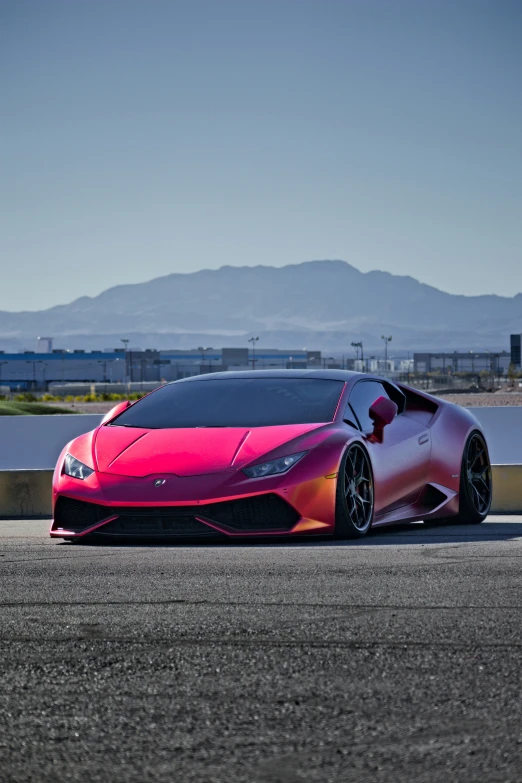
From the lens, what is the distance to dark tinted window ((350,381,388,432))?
9.16 metres

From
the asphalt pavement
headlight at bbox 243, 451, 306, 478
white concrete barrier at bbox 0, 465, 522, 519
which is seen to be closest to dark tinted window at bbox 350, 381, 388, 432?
→ headlight at bbox 243, 451, 306, 478

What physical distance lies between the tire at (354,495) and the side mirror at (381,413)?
54 centimetres

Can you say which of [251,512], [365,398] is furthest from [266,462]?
[365,398]

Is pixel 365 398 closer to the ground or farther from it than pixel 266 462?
farther from it

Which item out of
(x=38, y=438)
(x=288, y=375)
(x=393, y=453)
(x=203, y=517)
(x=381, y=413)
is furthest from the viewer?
(x=38, y=438)

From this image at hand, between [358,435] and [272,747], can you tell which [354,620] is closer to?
[272,747]

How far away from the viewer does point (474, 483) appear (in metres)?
10.4

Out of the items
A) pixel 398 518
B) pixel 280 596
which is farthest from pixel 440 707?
pixel 398 518

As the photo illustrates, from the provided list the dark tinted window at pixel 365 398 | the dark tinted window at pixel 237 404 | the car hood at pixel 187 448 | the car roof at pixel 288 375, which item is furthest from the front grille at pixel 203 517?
the car roof at pixel 288 375

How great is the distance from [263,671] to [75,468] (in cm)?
466

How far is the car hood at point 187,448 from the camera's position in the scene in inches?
322

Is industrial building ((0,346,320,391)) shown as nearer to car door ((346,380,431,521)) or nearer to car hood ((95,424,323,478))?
car door ((346,380,431,521))

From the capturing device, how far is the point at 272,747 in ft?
10.6

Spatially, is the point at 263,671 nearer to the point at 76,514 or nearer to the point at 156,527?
the point at 156,527
